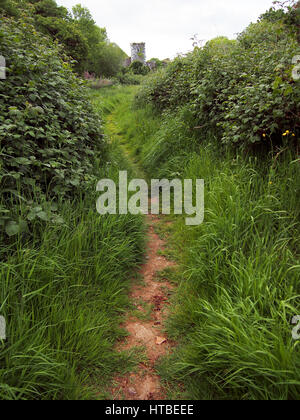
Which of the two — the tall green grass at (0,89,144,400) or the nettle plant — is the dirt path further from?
the nettle plant

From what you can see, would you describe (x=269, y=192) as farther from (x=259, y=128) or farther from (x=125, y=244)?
(x=125, y=244)

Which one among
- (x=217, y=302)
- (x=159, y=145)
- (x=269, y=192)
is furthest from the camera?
(x=159, y=145)

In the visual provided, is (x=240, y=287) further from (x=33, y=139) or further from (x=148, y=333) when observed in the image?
(x=33, y=139)

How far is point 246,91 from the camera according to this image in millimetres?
3236

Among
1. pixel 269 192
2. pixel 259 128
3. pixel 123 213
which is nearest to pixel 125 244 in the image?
pixel 123 213

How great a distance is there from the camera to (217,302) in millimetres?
1896

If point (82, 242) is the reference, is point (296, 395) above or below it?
below

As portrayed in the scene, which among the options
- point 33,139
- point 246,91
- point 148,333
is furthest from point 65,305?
point 246,91

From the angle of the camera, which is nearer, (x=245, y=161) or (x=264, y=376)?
(x=264, y=376)

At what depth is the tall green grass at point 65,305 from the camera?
139 cm

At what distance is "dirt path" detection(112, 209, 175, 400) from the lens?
1.56 metres

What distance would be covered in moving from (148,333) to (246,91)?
297 centimetres

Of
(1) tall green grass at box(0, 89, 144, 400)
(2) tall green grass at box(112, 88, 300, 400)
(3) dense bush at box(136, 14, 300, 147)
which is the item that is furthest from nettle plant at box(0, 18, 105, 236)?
(3) dense bush at box(136, 14, 300, 147)

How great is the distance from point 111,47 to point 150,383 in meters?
32.0
